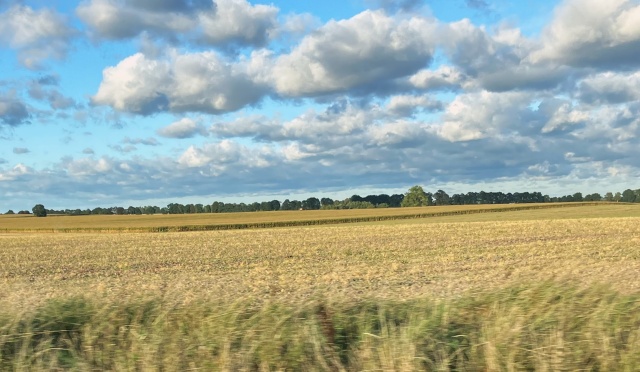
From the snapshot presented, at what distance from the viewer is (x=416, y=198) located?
157375 millimetres

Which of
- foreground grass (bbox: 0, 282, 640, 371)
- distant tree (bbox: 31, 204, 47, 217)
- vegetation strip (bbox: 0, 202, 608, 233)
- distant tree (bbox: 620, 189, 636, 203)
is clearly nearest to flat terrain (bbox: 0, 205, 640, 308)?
foreground grass (bbox: 0, 282, 640, 371)

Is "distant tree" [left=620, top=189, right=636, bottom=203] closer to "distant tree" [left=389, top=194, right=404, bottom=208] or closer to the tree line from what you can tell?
the tree line

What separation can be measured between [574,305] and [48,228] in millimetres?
89784

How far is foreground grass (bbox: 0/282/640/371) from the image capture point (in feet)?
17.5

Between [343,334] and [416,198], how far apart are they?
504 feet

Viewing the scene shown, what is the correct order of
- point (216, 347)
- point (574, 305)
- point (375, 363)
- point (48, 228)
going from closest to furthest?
point (375, 363) → point (216, 347) → point (574, 305) → point (48, 228)

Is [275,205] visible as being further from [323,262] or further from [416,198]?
[323,262]

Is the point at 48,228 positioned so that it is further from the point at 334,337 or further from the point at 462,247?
the point at 334,337

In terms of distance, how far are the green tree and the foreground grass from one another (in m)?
151

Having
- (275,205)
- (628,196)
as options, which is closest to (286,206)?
(275,205)

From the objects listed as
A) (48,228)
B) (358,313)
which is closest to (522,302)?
(358,313)

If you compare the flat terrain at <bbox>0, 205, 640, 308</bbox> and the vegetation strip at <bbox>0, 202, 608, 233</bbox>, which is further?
the vegetation strip at <bbox>0, 202, 608, 233</bbox>

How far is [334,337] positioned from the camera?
5.79 m

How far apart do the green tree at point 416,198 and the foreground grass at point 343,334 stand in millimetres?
151319
